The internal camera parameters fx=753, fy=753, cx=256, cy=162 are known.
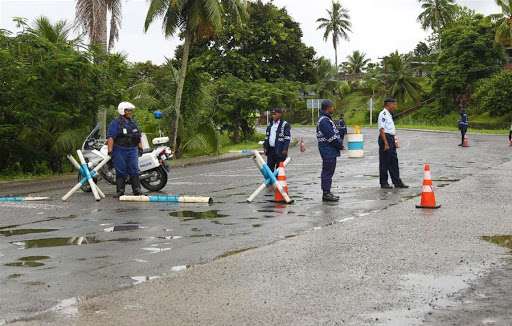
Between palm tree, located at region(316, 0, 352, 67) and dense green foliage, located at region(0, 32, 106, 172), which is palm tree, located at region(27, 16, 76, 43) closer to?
dense green foliage, located at region(0, 32, 106, 172)

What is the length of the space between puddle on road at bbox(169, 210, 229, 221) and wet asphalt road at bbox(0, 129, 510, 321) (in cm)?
2

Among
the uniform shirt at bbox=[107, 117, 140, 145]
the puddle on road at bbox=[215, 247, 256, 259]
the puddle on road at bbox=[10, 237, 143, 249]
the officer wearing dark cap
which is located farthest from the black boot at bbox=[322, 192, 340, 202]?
the puddle on road at bbox=[215, 247, 256, 259]

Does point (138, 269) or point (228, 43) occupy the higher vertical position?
point (228, 43)

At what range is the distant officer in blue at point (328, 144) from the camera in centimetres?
1326

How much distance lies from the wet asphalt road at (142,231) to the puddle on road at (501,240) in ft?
7.87

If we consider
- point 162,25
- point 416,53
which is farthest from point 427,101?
point 162,25

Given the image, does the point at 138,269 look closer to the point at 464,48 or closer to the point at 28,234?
the point at 28,234

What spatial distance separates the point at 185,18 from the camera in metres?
30.7

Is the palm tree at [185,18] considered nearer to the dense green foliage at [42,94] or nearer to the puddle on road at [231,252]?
Result: the dense green foliage at [42,94]

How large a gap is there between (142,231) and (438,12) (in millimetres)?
86330

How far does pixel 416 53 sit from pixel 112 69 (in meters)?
105

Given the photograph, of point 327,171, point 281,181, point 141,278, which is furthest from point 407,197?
point 141,278

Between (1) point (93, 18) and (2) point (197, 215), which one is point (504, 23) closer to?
(1) point (93, 18)

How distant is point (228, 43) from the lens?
53.5 meters
